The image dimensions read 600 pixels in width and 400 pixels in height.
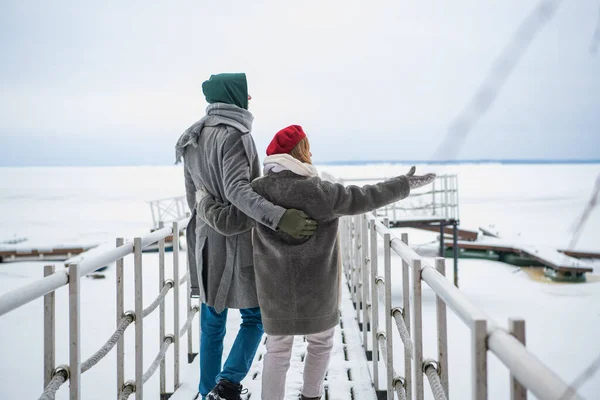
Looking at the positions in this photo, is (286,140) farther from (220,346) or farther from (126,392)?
(126,392)

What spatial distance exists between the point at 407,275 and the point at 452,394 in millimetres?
3525

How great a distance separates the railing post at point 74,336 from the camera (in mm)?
1574

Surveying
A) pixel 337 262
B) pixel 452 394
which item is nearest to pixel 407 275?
pixel 337 262

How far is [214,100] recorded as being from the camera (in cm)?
212

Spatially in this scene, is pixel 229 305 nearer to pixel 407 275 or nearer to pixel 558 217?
pixel 407 275

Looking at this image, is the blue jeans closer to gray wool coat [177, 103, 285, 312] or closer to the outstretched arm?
gray wool coat [177, 103, 285, 312]

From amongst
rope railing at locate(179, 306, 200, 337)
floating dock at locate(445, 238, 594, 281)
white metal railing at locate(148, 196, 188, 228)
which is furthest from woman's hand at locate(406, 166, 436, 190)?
floating dock at locate(445, 238, 594, 281)

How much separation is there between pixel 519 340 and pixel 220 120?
4.73 ft

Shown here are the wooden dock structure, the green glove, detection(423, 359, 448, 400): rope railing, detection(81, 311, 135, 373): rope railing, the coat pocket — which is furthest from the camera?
the wooden dock structure

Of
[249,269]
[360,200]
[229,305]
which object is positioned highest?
[360,200]

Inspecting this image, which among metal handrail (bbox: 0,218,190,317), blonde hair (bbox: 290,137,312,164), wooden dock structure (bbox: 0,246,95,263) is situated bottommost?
wooden dock structure (bbox: 0,246,95,263)

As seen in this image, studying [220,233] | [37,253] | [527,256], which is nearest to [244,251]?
[220,233]

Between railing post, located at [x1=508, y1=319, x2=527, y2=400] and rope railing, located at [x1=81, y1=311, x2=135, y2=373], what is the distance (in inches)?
49.8

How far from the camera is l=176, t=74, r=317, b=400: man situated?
2023 mm
